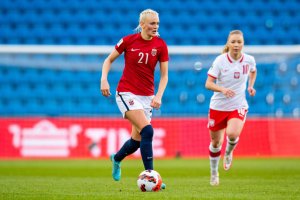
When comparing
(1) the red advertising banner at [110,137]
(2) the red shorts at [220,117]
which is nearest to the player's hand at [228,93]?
(2) the red shorts at [220,117]

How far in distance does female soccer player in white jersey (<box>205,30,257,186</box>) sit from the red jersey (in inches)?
34.3

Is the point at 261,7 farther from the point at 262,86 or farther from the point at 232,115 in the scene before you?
the point at 232,115

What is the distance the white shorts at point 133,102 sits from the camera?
7.83m

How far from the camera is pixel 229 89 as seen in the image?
8.39m

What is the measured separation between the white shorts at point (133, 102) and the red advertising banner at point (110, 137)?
7654 millimetres

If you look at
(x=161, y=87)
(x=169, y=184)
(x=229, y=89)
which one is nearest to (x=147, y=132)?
(x=161, y=87)

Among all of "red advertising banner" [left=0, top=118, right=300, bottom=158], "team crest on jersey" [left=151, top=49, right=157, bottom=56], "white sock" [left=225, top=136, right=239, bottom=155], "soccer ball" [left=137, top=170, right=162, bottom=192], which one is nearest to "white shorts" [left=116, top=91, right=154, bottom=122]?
"team crest on jersey" [left=151, top=49, right=157, bottom=56]

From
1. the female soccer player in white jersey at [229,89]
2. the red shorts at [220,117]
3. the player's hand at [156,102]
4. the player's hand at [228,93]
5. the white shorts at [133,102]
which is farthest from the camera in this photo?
the red shorts at [220,117]

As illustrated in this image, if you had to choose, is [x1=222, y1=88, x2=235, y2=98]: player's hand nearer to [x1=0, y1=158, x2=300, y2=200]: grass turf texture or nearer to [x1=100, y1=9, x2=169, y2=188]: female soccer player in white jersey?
[x1=100, y1=9, x2=169, y2=188]: female soccer player in white jersey

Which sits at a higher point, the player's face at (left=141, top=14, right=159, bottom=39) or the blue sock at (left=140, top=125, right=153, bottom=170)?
the player's face at (left=141, top=14, right=159, bottom=39)

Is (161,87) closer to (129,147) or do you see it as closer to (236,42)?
(129,147)

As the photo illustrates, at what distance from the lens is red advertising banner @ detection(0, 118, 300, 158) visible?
15633 millimetres

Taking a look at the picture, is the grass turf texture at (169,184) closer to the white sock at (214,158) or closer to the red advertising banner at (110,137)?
the white sock at (214,158)

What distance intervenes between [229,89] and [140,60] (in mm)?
1246
